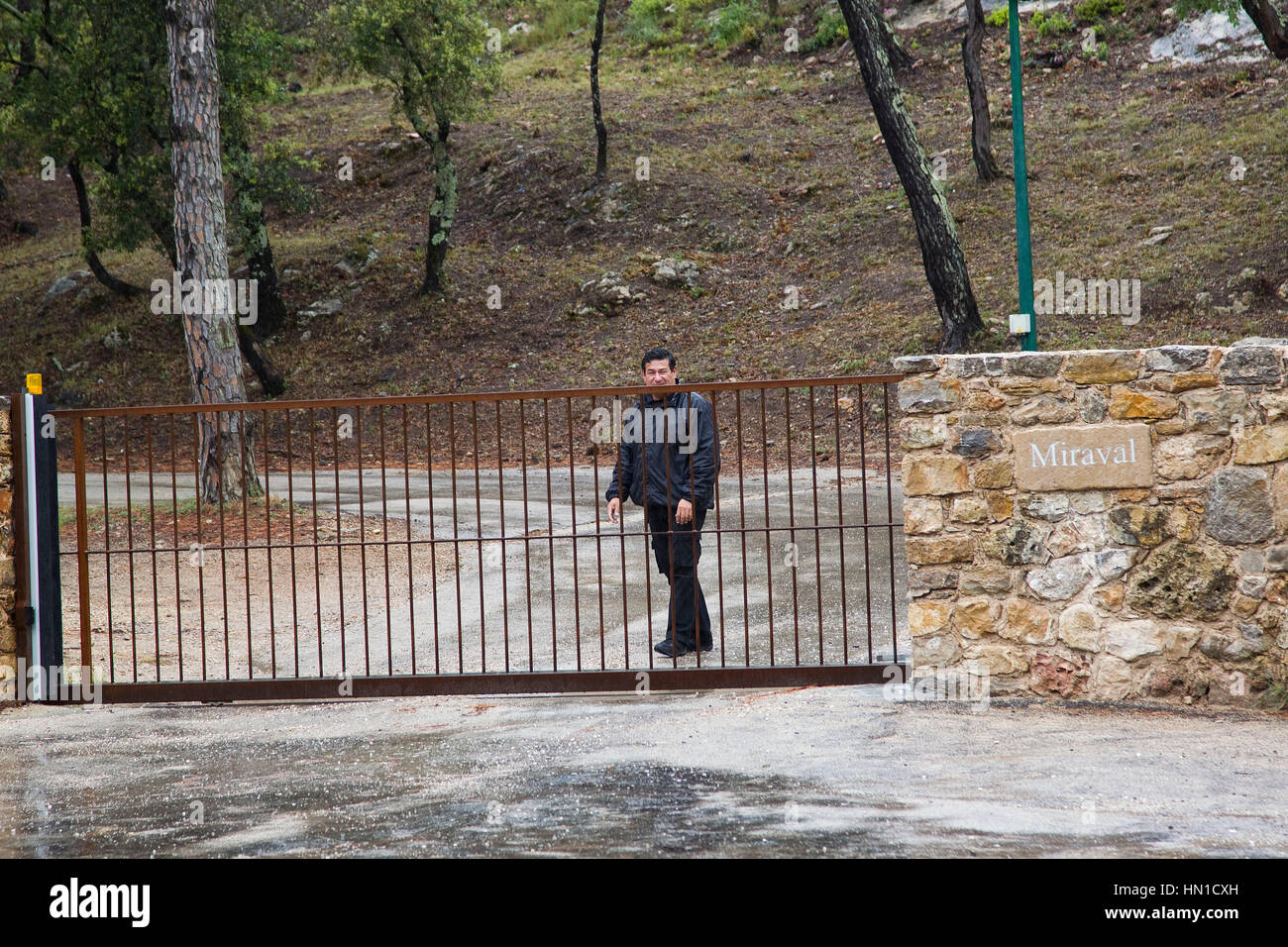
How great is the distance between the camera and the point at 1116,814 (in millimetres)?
4363

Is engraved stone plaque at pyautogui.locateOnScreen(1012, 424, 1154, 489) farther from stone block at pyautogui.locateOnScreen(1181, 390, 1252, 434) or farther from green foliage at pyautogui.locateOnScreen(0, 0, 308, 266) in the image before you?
green foliage at pyautogui.locateOnScreen(0, 0, 308, 266)

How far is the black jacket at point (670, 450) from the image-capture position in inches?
278

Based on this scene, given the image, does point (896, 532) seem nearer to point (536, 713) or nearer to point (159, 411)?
point (536, 713)

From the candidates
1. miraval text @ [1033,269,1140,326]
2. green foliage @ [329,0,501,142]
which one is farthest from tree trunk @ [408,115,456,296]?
miraval text @ [1033,269,1140,326]

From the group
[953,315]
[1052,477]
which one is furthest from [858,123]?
[1052,477]

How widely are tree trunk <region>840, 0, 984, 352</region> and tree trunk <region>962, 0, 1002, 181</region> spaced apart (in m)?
6.05

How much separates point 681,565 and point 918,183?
11676 millimetres

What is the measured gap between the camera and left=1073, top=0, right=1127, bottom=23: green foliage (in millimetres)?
30328

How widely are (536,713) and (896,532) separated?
7122 millimetres

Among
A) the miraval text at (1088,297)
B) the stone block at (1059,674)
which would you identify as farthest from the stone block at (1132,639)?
the miraval text at (1088,297)

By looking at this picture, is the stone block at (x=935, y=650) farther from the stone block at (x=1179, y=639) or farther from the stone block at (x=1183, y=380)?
the stone block at (x=1183, y=380)

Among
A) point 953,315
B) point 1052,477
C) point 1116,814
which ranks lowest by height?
point 1116,814

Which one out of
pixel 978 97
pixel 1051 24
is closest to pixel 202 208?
pixel 978 97

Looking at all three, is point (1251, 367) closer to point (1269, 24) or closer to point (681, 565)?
point (681, 565)
